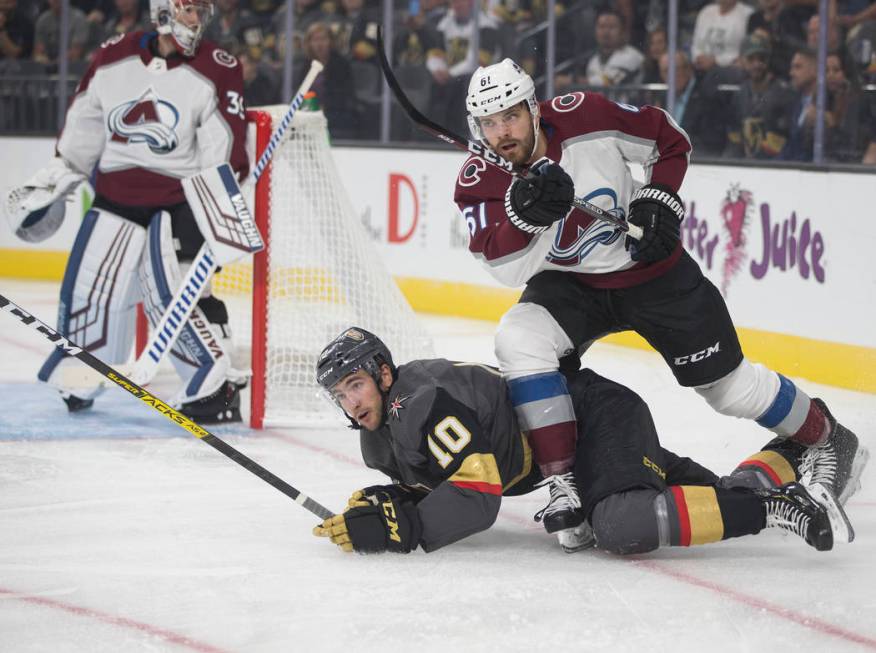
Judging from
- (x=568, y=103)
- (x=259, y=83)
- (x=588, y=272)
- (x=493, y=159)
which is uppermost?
(x=259, y=83)

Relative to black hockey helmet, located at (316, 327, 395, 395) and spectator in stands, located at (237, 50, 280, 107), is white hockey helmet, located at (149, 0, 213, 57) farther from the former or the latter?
spectator in stands, located at (237, 50, 280, 107)

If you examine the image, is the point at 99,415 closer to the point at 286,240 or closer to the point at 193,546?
the point at 286,240

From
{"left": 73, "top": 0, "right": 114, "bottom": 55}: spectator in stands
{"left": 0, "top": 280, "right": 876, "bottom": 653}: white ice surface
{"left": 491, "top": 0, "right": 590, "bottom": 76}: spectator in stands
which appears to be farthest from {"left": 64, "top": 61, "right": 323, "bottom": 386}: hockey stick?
{"left": 73, "top": 0, "right": 114, "bottom": 55}: spectator in stands

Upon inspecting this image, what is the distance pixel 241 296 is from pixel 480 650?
3.17 m

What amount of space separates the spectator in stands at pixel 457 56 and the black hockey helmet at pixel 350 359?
4.02m

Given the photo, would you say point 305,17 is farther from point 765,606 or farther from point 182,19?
point 765,606

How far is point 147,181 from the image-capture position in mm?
4254

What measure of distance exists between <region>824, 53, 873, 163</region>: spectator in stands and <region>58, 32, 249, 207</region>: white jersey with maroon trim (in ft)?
6.95

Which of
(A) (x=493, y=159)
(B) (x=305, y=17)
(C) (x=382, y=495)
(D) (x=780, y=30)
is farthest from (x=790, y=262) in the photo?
(B) (x=305, y=17)

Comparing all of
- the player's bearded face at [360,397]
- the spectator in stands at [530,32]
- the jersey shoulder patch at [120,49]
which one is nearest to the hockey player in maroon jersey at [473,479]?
the player's bearded face at [360,397]

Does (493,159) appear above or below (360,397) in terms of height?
above

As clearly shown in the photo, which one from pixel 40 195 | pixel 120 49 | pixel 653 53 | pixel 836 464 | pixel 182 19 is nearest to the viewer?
pixel 836 464

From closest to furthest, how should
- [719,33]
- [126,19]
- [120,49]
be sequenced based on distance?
1. [120,49]
2. [719,33]
3. [126,19]

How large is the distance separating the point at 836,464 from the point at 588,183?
0.82 metres
